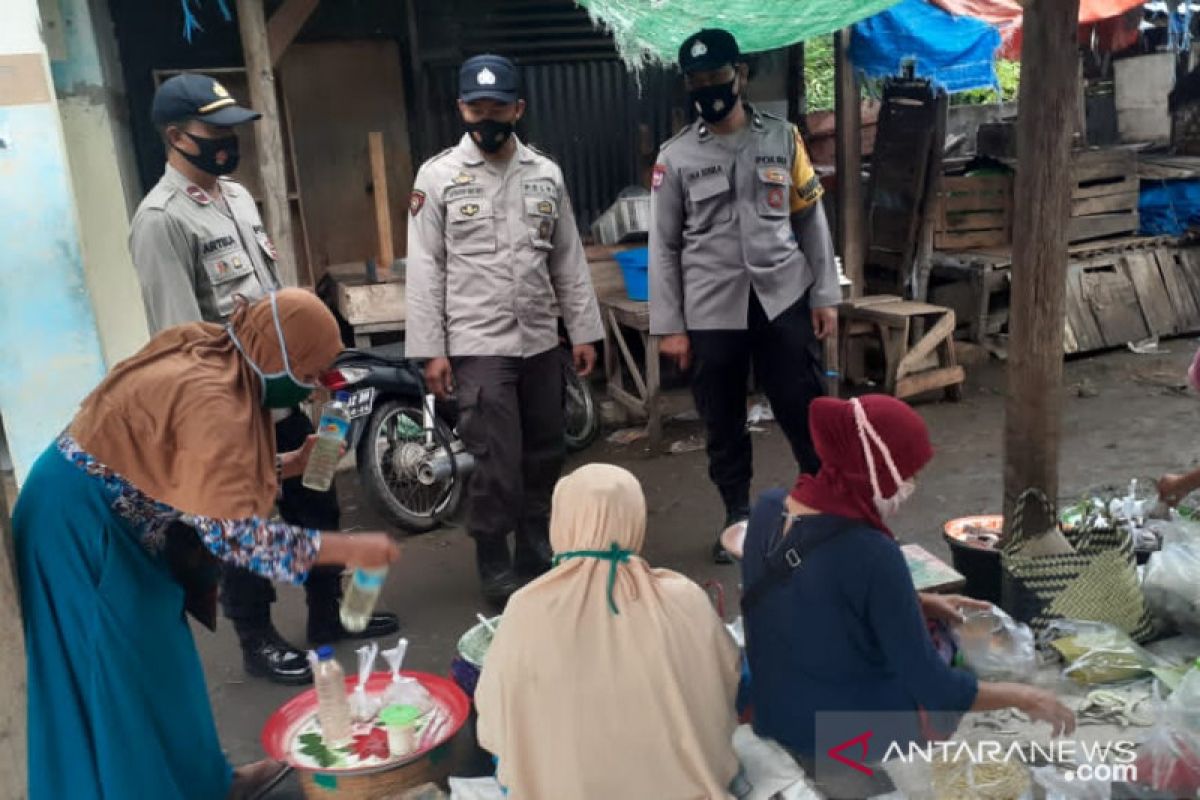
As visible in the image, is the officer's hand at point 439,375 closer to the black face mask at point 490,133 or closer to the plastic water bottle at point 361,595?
the black face mask at point 490,133

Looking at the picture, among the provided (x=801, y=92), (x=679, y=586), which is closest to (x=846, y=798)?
(x=679, y=586)

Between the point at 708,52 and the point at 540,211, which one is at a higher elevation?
the point at 708,52

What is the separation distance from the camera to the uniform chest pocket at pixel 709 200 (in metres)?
4.32

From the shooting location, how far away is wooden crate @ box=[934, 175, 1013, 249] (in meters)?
8.14

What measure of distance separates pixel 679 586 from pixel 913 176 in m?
6.10

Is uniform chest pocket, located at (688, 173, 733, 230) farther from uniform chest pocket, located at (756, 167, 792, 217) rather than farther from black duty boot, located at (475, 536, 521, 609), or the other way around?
black duty boot, located at (475, 536, 521, 609)

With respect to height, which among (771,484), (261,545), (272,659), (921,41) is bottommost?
(771,484)

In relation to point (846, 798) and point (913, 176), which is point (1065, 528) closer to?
point (846, 798)

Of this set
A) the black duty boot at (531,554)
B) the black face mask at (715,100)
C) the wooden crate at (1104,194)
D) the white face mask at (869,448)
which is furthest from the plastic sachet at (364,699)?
the wooden crate at (1104,194)

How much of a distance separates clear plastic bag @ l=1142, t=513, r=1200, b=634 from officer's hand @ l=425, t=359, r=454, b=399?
2606 mm

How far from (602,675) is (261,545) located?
2.68 ft

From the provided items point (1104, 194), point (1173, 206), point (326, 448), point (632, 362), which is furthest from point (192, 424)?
point (1173, 206)

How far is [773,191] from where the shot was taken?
4332 mm

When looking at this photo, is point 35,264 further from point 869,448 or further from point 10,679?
point 869,448
